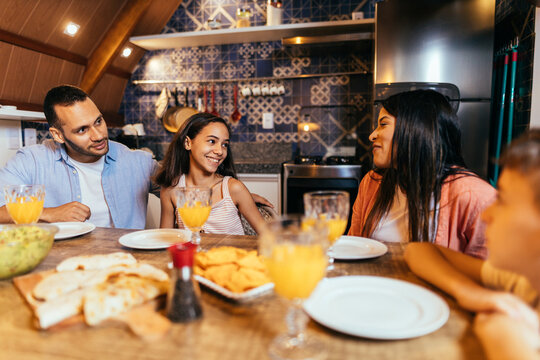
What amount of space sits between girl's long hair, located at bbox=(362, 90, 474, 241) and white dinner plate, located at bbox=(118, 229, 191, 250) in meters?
0.91

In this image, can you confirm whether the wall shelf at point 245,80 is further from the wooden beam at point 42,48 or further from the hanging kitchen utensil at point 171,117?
the wooden beam at point 42,48

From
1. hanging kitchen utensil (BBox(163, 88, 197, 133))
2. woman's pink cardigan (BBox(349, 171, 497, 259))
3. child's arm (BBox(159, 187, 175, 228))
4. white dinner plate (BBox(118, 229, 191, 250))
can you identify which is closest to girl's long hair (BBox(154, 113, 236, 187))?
child's arm (BBox(159, 187, 175, 228))

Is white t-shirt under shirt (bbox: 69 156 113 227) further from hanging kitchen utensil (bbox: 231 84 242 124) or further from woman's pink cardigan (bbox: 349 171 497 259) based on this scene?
hanging kitchen utensil (bbox: 231 84 242 124)

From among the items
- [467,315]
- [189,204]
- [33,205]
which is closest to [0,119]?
[33,205]

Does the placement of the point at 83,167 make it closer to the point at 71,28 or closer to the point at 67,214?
the point at 67,214

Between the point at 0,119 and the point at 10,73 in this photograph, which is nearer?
the point at 10,73

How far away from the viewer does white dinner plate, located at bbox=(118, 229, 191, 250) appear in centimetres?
→ 126

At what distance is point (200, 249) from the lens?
4.14 feet

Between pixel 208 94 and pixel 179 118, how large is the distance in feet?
1.49

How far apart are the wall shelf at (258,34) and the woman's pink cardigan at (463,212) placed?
2.38 metres

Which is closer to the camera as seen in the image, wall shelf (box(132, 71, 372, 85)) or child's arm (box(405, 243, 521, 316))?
child's arm (box(405, 243, 521, 316))

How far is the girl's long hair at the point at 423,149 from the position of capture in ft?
4.98

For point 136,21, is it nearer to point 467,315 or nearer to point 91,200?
point 91,200

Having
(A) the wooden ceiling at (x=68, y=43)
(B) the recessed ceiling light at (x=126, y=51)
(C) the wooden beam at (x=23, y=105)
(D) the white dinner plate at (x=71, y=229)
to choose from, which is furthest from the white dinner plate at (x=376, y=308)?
(B) the recessed ceiling light at (x=126, y=51)
